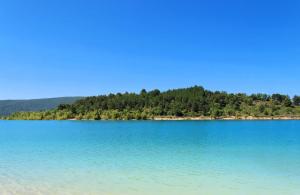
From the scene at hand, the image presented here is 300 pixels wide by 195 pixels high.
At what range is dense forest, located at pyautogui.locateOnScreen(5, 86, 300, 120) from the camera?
164625mm

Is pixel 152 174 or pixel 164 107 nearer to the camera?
pixel 152 174

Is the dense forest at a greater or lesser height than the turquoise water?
greater

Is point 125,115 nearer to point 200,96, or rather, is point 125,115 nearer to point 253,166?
point 200,96

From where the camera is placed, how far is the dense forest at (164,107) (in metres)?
165

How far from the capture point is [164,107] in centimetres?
17600

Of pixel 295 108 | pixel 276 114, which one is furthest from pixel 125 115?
→ pixel 295 108

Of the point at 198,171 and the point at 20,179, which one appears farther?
the point at 198,171

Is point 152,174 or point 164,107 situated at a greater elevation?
point 164,107

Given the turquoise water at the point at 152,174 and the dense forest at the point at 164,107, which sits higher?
the dense forest at the point at 164,107

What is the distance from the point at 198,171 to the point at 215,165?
2522mm

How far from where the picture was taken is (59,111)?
575ft

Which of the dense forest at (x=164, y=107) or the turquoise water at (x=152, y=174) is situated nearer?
the turquoise water at (x=152, y=174)

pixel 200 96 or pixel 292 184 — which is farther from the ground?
pixel 200 96

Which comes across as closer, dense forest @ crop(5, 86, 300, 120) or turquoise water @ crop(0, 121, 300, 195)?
turquoise water @ crop(0, 121, 300, 195)
